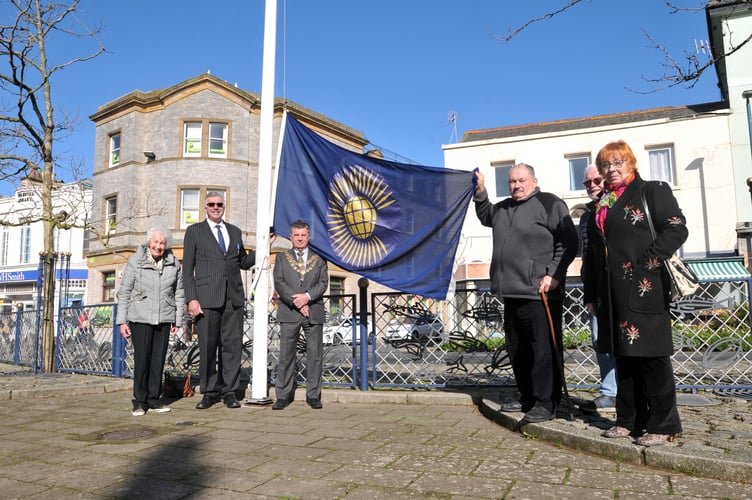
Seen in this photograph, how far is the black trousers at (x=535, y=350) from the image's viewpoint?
449 cm

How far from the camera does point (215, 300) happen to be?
19.6ft

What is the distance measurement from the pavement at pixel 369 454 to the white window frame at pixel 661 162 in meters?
19.4

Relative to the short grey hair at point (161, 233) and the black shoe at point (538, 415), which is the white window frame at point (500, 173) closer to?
the short grey hair at point (161, 233)

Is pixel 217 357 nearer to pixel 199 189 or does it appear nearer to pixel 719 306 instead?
pixel 719 306

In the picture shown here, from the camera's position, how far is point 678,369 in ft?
21.9

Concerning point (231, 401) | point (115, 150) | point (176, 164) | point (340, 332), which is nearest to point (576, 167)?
point (176, 164)

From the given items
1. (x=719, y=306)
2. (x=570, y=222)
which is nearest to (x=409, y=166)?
(x=570, y=222)

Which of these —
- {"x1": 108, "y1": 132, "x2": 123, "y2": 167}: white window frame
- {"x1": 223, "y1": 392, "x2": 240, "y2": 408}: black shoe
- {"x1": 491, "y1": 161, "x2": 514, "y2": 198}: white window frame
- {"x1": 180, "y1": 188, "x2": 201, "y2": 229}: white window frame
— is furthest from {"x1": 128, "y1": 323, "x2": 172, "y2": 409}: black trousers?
{"x1": 108, "y1": 132, "x2": 123, "y2": 167}: white window frame

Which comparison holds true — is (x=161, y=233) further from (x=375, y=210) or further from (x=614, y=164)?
(x=614, y=164)

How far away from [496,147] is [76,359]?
1954 cm

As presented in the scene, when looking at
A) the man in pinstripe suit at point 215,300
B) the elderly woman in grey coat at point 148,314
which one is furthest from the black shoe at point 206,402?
the elderly woman in grey coat at point 148,314

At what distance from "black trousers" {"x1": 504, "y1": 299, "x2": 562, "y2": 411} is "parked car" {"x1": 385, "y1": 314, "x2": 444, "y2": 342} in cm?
203

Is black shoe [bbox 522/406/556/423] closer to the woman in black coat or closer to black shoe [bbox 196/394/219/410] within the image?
the woman in black coat

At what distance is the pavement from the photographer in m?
3.06
